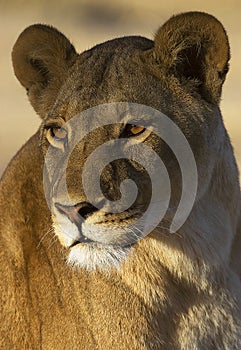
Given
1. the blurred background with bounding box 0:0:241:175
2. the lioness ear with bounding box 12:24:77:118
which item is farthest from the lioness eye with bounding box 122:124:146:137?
the blurred background with bounding box 0:0:241:175

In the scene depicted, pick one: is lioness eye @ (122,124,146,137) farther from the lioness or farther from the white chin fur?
the white chin fur

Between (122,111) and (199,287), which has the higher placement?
(122,111)

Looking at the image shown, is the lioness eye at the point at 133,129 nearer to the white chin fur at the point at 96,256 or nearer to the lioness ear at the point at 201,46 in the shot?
the lioness ear at the point at 201,46

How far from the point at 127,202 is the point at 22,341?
1059 millimetres

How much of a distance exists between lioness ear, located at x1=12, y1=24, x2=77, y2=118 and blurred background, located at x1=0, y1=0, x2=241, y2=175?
7900mm

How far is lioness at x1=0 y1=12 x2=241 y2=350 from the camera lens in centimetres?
371

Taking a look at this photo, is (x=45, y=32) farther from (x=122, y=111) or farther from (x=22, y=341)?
(x=22, y=341)

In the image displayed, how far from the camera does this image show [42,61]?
430cm

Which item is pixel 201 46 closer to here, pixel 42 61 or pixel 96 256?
pixel 42 61

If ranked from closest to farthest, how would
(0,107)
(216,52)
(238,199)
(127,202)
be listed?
1. (127,202)
2. (216,52)
3. (238,199)
4. (0,107)

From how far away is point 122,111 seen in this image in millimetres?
3734

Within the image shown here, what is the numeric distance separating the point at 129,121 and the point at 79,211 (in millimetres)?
448

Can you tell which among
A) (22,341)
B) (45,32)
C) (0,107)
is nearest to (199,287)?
(22,341)

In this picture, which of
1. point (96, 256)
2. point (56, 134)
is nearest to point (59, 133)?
point (56, 134)
